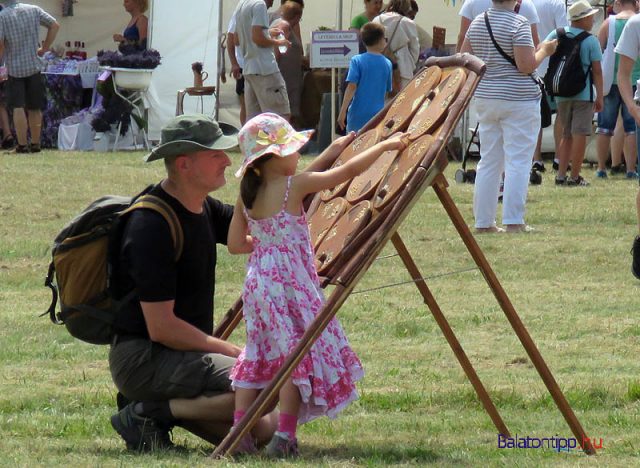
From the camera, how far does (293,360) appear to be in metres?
4.35

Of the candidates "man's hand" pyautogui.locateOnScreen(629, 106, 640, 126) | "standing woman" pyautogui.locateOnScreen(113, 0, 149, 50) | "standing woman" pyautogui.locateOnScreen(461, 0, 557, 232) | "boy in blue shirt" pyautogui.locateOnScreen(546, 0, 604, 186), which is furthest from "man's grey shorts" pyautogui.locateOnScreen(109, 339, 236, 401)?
"standing woman" pyautogui.locateOnScreen(113, 0, 149, 50)

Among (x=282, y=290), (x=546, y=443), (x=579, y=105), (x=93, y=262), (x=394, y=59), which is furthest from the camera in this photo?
(x=394, y=59)

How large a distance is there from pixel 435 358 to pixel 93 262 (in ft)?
7.76

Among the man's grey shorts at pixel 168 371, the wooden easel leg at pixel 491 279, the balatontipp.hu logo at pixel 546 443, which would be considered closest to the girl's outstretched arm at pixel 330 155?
the wooden easel leg at pixel 491 279

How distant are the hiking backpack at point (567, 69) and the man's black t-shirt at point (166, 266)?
8.89 m

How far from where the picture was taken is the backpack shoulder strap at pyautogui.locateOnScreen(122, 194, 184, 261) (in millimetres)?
4742

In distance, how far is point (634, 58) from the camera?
9039 millimetres

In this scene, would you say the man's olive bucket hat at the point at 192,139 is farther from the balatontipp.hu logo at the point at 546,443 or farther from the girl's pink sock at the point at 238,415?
the balatontipp.hu logo at the point at 546,443

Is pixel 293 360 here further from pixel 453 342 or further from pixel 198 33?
pixel 198 33

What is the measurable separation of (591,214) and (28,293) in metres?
5.13

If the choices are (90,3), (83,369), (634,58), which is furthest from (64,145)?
(83,369)

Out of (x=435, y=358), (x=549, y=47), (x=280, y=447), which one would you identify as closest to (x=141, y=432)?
(x=280, y=447)

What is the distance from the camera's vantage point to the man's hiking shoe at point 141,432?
4.87 m

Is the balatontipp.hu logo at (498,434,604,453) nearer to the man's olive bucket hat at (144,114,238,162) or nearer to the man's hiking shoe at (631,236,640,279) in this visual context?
the man's olive bucket hat at (144,114,238,162)
